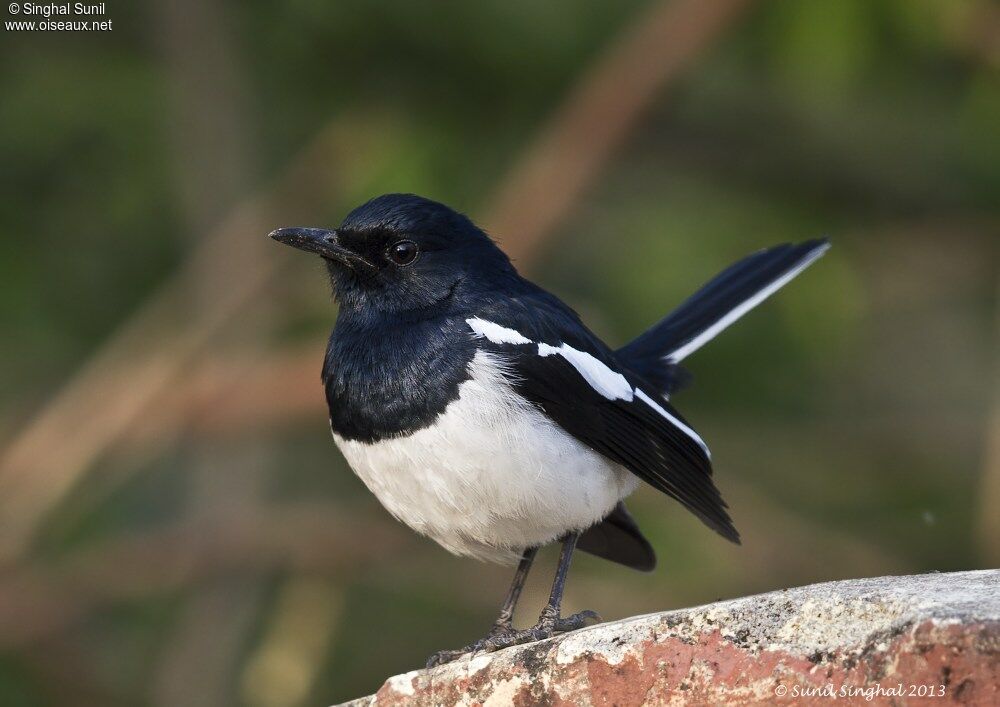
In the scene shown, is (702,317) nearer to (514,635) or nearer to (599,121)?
(514,635)

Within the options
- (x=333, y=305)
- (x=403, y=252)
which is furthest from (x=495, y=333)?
(x=333, y=305)

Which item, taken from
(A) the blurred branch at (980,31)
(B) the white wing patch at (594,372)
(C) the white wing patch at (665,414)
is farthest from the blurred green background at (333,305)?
(B) the white wing patch at (594,372)

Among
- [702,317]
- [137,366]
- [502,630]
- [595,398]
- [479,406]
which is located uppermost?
[702,317]

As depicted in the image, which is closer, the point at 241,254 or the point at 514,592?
the point at 514,592

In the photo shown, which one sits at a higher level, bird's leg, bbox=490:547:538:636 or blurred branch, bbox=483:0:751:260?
blurred branch, bbox=483:0:751:260

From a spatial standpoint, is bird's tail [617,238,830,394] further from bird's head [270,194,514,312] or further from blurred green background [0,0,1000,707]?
blurred green background [0,0,1000,707]

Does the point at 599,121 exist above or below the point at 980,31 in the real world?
below

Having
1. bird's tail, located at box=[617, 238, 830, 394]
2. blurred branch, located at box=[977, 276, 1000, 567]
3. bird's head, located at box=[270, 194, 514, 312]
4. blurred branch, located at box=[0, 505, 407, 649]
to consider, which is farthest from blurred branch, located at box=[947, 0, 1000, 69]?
blurred branch, located at box=[0, 505, 407, 649]

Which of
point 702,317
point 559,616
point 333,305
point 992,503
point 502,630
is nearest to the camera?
point 502,630

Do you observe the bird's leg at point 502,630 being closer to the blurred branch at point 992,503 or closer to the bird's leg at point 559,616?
the bird's leg at point 559,616
